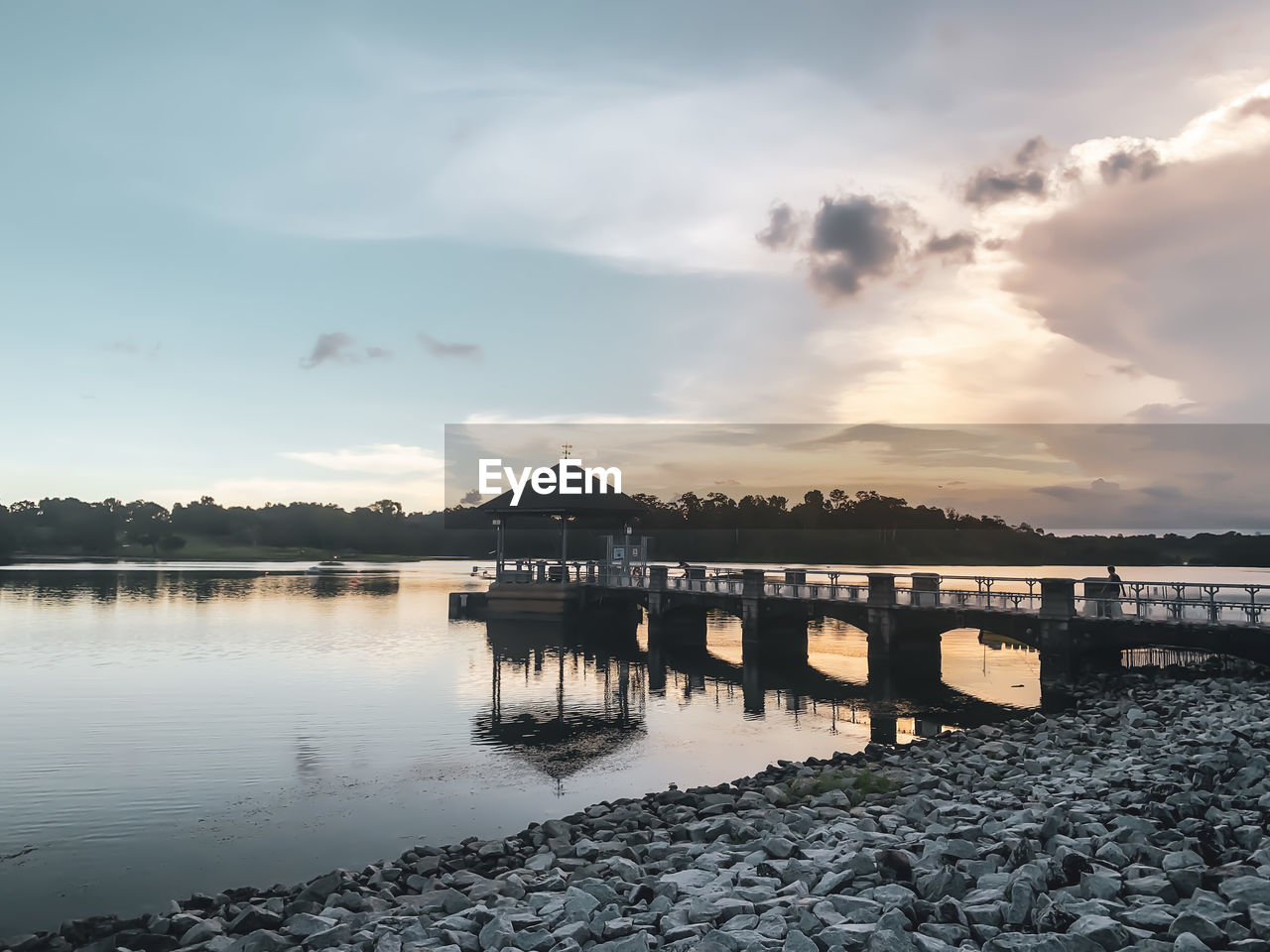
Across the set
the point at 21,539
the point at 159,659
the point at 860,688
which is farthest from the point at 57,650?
the point at 21,539

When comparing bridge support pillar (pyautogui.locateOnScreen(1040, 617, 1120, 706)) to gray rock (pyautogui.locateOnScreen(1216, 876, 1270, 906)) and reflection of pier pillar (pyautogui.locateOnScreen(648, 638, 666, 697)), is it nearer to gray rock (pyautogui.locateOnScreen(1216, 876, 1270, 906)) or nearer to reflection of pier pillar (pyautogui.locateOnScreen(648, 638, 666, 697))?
reflection of pier pillar (pyautogui.locateOnScreen(648, 638, 666, 697))

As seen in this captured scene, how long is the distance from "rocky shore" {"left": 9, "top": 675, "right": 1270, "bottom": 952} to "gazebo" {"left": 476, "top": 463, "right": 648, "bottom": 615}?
1134 inches

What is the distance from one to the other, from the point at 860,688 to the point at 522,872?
1967 centimetres

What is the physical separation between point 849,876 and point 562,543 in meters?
36.0

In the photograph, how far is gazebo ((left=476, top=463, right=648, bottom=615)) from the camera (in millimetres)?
42812

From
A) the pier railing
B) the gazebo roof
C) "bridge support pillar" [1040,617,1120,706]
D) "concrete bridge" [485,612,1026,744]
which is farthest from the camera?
the gazebo roof

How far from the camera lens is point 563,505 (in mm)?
42156

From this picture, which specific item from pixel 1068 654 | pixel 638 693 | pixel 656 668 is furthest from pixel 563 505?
pixel 1068 654

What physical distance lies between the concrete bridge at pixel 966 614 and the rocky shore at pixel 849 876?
7439mm

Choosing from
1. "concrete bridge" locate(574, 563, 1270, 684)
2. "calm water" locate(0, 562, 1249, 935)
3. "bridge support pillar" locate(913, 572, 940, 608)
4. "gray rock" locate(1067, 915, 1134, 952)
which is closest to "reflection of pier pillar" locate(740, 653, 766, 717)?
"calm water" locate(0, 562, 1249, 935)

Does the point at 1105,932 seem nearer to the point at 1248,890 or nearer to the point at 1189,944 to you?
the point at 1189,944

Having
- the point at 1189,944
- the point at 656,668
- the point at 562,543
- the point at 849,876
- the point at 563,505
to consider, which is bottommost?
the point at 656,668

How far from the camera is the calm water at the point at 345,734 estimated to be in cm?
1326

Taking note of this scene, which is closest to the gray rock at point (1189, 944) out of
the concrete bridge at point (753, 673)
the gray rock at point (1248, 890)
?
the gray rock at point (1248, 890)
